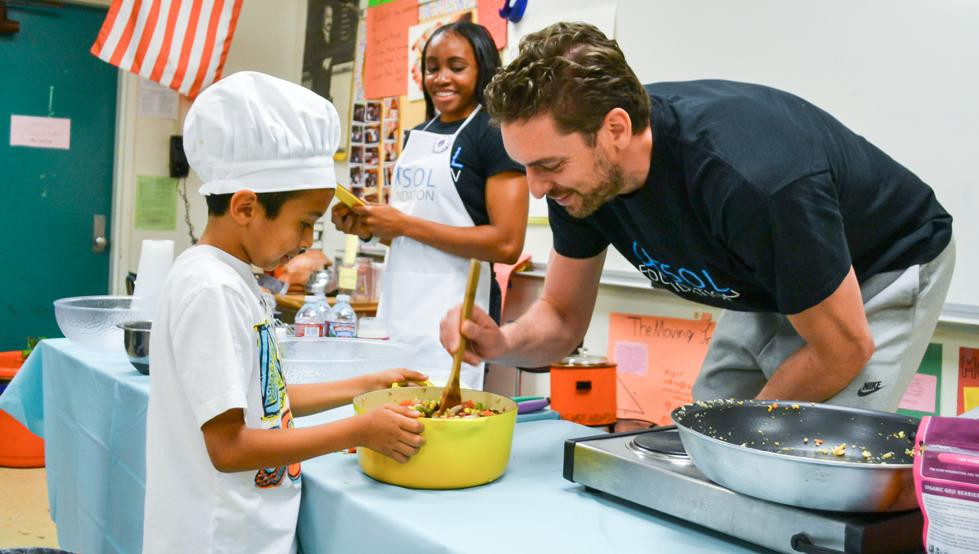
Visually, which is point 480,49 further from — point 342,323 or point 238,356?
point 238,356

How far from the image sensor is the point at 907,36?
2018 mm

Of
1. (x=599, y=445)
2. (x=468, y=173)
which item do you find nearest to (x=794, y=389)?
(x=599, y=445)

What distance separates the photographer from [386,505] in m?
1.04

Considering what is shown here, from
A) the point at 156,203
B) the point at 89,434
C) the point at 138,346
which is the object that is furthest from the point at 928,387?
the point at 156,203

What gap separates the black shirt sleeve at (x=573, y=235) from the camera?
149cm

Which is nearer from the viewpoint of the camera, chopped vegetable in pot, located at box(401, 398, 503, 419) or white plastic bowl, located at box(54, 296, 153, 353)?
chopped vegetable in pot, located at box(401, 398, 503, 419)

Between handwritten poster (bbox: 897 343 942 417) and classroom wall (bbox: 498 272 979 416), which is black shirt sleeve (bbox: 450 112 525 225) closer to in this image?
classroom wall (bbox: 498 272 979 416)

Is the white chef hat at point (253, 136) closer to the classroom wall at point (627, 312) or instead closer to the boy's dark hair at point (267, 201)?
the boy's dark hair at point (267, 201)

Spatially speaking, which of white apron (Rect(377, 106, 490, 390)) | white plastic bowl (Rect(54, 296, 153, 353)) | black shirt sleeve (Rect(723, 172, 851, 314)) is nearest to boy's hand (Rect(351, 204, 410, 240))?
white apron (Rect(377, 106, 490, 390))

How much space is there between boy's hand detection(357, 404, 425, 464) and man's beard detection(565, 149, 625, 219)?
413 millimetres

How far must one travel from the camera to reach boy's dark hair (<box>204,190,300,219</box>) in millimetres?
1172

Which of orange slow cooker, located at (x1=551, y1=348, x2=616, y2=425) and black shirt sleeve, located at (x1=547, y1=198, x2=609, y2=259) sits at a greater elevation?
black shirt sleeve, located at (x1=547, y1=198, x2=609, y2=259)

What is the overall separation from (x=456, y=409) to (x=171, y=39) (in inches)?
143

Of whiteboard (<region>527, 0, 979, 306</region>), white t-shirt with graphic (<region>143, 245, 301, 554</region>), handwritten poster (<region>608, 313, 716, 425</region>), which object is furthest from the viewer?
handwritten poster (<region>608, 313, 716, 425</region>)
